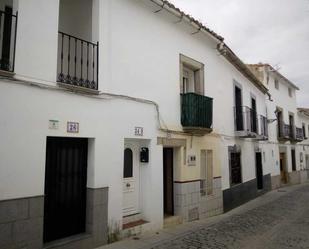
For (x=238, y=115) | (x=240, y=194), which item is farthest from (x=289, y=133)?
(x=240, y=194)

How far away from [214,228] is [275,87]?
15.9m

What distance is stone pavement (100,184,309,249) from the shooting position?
666 cm

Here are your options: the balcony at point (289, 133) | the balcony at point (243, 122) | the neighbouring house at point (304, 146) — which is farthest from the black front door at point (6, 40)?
the neighbouring house at point (304, 146)

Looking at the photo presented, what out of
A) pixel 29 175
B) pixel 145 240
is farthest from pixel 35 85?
pixel 145 240

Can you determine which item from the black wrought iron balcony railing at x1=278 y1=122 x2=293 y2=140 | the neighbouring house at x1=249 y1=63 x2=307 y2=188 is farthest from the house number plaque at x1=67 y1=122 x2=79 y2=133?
the black wrought iron balcony railing at x1=278 y1=122 x2=293 y2=140

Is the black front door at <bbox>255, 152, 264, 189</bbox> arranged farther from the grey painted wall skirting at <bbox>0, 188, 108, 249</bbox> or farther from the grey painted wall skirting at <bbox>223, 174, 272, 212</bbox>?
the grey painted wall skirting at <bbox>0, 188, 108, 249</bbox>

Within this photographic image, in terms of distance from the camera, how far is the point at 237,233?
776 cm

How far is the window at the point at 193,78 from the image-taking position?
384 inches

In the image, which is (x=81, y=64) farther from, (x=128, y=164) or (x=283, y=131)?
(x=283, y=131)

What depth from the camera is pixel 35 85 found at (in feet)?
16.8

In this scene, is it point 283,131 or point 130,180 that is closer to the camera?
point 130,180

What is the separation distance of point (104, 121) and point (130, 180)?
188 centimetres

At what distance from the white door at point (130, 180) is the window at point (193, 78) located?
10.1 feet

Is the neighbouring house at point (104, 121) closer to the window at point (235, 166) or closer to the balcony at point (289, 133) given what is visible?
the window at point (235, 166)
